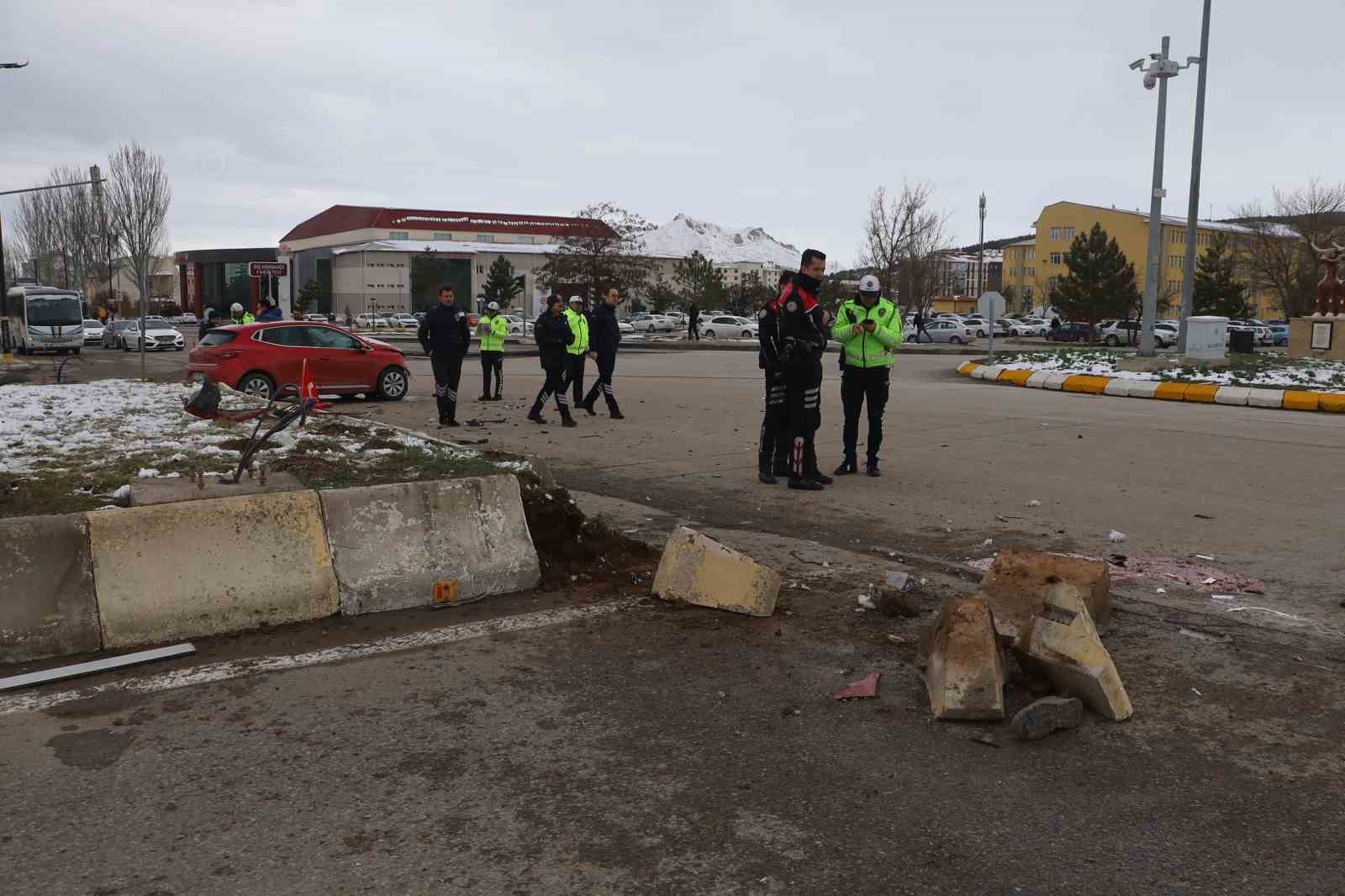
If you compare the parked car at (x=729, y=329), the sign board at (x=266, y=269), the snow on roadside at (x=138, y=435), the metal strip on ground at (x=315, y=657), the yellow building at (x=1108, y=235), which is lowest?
the metal strip on ground at (x=315, y=657)

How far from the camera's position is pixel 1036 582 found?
543 centimetres

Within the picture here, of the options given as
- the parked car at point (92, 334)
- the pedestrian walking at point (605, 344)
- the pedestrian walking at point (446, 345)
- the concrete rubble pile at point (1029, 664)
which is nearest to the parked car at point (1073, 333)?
the parked car at point (92, 334)

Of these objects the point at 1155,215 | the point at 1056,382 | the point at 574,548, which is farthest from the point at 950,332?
the point at 574,548

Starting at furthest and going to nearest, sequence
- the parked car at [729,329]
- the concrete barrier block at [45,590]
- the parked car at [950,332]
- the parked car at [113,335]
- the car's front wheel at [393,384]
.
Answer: the parked car at [729,329] < the parked car at [950,332] < the parked car at [113,335] < the car's front wheel at [393,384] < the concrete barrier block at [45,590]

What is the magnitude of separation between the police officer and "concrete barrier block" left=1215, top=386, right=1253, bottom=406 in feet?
35.7

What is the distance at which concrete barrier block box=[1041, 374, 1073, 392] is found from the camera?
22422 millimetres

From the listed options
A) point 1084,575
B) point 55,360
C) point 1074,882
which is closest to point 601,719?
point 1074,882

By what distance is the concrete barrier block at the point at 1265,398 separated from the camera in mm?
18328

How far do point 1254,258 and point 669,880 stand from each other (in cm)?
8110

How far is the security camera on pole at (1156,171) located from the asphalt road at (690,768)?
21662mm

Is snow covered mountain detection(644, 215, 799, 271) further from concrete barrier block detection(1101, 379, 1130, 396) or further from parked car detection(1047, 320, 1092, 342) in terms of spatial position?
concrete barrier block detection(1101, 379, 1130, 396)

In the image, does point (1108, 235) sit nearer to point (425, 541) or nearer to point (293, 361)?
point (293, 361)

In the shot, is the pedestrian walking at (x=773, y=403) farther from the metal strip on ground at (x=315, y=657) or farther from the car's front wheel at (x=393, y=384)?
the car's front wheel at (x=393, y=384)

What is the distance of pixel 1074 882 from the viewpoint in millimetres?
3072
